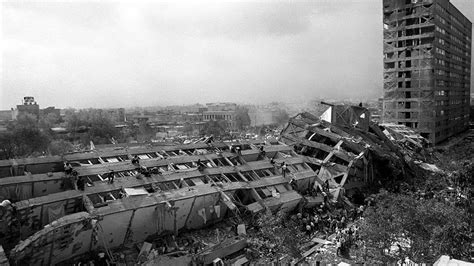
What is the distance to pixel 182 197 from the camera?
59.1 feet

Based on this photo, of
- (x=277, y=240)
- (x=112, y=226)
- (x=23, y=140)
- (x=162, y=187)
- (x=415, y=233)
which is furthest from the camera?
(x=23, y=140)

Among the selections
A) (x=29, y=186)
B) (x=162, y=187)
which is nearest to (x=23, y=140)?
(x=29, y=186)

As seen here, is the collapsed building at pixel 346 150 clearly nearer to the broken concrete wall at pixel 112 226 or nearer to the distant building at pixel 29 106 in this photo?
the broken concrete wall at pixel 112 226

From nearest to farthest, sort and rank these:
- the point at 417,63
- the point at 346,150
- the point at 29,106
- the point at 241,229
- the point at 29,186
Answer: the point at 29,186
the point at 241,229
the point at 346,150
the point at 417,63
the point at 29,106

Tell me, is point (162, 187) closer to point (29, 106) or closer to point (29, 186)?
point (29, 186)

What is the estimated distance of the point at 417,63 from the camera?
5134 cm

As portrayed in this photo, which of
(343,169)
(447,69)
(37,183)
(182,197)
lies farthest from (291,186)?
(447,69)

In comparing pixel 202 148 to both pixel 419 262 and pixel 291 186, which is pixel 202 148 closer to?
pixel 291 186

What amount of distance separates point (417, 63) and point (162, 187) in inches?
1813

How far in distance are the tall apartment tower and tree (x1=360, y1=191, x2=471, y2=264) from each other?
4133 cm

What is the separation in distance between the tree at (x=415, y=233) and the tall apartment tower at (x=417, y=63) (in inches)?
1627

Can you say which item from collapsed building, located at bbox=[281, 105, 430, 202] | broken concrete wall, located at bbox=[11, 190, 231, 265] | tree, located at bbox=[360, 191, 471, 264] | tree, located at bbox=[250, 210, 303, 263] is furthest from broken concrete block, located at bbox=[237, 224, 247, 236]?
collapsed building, located at bbox=[281, 105, 430, 202]

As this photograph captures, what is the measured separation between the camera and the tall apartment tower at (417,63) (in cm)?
5062

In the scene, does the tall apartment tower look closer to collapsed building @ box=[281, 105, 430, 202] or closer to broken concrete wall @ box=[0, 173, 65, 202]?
collapsed building @ box=[281, 105, 430, 202]
